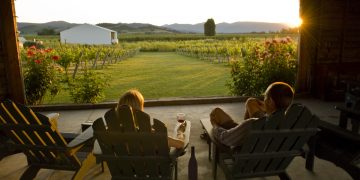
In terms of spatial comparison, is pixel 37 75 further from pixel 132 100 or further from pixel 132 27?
pixel 132 27

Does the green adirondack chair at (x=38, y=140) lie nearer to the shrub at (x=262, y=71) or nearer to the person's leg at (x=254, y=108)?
the person's leg at (x=254, y=108)

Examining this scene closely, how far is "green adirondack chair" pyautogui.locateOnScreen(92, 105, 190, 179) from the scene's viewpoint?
2.42 meters

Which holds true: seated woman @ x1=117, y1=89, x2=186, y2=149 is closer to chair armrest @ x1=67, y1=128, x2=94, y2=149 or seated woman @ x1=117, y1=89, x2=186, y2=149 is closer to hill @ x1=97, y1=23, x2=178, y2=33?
chair armrest @ x1=67, y1=128, x2=94, y2=149

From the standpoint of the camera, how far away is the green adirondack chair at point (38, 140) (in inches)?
109

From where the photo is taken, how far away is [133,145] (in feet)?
8.29

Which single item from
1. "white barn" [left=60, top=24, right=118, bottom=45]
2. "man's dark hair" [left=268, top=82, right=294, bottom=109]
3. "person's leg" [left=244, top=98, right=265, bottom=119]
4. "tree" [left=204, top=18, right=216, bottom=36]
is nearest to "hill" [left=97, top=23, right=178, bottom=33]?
"white barn" [left=60, top=24, right=118, bottom=45]

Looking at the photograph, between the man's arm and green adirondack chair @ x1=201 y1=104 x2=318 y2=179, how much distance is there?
2.7 inches

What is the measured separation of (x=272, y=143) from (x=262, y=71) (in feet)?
15.9

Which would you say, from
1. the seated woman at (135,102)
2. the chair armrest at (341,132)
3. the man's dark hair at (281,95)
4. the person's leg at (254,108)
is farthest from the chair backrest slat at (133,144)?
the chair armrest at (341,132)

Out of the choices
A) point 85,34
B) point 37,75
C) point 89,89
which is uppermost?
point 85,34

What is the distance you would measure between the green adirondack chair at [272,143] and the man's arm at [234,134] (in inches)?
2.7

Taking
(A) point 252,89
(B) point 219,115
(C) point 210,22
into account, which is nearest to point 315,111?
(A) point 252,89

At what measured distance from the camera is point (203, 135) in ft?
15.4

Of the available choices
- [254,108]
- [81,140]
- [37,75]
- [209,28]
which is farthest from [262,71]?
[209,28]
